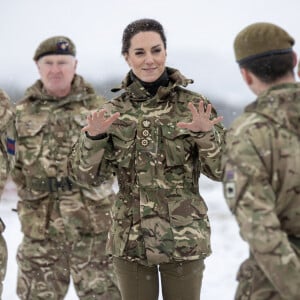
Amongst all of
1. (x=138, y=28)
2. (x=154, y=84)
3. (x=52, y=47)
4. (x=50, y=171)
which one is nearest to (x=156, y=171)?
(x=154, y=84)

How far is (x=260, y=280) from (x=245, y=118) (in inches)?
22.3

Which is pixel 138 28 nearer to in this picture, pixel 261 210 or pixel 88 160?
pixel 88 160

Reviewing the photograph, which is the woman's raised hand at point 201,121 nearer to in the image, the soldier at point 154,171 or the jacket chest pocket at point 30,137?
the soldier at point 154,171

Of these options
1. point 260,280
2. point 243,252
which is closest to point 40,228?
point 260,280

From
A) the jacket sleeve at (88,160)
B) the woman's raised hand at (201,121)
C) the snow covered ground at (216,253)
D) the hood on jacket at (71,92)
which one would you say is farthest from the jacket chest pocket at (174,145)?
the snow covered ground at (216,253)

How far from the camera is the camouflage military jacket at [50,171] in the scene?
13.6 ft

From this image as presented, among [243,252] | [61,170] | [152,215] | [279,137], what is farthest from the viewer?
[243,252]

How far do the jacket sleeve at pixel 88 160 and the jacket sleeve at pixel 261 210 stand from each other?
1145 millimetres

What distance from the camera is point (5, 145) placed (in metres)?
4.07

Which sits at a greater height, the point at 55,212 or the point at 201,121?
the point at 201,121

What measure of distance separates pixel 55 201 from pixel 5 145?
1.72 ft

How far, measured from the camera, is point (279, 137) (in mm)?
1950

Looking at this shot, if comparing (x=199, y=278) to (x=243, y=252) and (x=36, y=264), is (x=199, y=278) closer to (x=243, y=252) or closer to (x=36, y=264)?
(x=36, y=264)

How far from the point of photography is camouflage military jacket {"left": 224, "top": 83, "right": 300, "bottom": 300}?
190 cm
